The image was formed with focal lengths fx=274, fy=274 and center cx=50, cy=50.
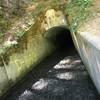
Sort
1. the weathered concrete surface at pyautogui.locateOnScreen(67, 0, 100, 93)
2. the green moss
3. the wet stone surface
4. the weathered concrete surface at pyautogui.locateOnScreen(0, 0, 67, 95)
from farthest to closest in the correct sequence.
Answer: the weathered concrete surface at pyautogui.locateOnScreen(0, 0, 67, 95)
the green moss
the wet stone surface
the weathered concrete surface at pyautogui.locateOnScreen(67, 0, 100, 93)

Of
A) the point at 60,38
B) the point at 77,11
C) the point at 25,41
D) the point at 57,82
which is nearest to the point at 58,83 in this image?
the point at 57,82

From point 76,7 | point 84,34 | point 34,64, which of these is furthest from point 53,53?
point 84,34

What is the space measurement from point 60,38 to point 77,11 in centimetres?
430

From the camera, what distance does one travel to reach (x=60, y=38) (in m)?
14.6

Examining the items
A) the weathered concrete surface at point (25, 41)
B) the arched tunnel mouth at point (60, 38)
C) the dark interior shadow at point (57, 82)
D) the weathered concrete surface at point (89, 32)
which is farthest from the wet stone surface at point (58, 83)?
the arched tunnel mouth at point (60, 38)

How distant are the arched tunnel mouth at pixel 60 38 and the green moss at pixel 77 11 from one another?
2.18m

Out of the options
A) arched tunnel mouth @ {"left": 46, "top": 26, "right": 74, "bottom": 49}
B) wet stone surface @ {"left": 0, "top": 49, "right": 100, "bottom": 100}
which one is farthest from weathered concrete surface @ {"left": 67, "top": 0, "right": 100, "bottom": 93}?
arched tunnel mouth @ {"left": 46, "top": 26, "right": 74, "bottom": 49}

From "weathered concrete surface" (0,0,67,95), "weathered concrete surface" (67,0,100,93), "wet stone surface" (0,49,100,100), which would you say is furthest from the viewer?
"weathered concrete surface" (0,0,67,95)

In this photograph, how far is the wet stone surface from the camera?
9414mm

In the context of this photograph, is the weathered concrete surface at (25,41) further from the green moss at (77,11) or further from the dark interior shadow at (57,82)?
the green moss at (77,11)

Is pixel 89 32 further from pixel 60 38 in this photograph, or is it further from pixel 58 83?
pixel 60 38

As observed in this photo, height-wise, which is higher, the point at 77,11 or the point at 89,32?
the point at 77,11

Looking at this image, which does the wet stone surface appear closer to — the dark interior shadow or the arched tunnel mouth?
the dark interior shadow

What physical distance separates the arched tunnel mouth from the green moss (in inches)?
85.6
